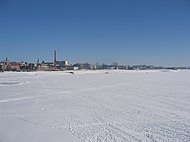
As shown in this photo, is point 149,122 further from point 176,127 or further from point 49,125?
point 49,125

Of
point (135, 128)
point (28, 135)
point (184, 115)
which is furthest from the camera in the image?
point (184, 115)

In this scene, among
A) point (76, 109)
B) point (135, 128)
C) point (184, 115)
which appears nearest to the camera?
point (135, 128)

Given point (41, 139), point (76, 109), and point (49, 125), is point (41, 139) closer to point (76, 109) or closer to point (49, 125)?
point (49, 125)

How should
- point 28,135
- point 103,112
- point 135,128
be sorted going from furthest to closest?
1. point 103,112
2. point 135,128
3. point 28,135

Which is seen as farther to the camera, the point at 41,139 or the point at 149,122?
the point at 149,122

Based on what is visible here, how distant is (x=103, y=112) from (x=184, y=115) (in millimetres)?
2524

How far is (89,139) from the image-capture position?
5.33 meters

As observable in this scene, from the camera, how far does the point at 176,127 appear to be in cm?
625

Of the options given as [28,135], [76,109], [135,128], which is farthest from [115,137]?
[76,109]

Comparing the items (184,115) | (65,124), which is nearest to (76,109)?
(65,124)

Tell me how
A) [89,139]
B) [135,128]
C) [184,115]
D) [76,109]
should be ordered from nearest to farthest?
[89,139], [135,128], [184,115], [76,109]

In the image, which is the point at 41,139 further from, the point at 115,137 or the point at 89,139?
the point at 115,137

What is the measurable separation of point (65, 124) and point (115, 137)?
5.85 feet

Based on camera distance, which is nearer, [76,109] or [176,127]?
[176,127]
